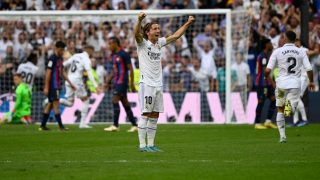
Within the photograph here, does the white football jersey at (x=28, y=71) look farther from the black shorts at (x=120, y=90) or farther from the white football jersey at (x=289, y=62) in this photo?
the white football jersey at (x=289, y=62)

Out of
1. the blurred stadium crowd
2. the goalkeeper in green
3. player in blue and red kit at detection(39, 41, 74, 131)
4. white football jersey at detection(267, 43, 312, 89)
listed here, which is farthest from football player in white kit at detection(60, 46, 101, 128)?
white football jersey at detection(267, 43, 312, 89)

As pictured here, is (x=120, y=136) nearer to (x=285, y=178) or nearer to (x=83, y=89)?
(x=83, y=89)

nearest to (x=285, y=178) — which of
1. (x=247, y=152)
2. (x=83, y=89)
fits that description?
(x=247, y=152)

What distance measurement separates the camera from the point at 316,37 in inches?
1232

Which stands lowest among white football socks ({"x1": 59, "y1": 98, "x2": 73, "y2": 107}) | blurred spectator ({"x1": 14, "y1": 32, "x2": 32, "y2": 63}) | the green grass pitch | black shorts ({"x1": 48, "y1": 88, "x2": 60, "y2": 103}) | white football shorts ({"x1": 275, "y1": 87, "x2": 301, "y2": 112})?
the green grass pitch

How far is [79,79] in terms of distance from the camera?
2828 centimetres

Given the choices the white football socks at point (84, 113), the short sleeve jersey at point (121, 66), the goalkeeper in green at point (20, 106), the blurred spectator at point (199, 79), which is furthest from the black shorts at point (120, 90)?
the blurred spectator at point (199, 79)

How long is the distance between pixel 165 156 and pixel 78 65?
41.0 ft

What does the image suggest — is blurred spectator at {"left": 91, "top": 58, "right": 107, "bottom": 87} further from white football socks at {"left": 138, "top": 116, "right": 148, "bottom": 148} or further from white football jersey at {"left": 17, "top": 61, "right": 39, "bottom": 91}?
white football socks at {"left": 138, "top": 116, "right": 148, "bottom": 148}

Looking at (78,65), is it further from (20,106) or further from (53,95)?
(20,106)

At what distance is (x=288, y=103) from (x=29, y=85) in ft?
48.5

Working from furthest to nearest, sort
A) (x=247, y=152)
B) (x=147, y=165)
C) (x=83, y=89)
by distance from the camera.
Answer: (x=83, y=89) < (x=247, y=152) < (x=147, y=165)

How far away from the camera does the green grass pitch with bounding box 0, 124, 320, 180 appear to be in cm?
1326

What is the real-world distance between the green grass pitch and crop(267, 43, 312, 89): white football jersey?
49.7 inches
